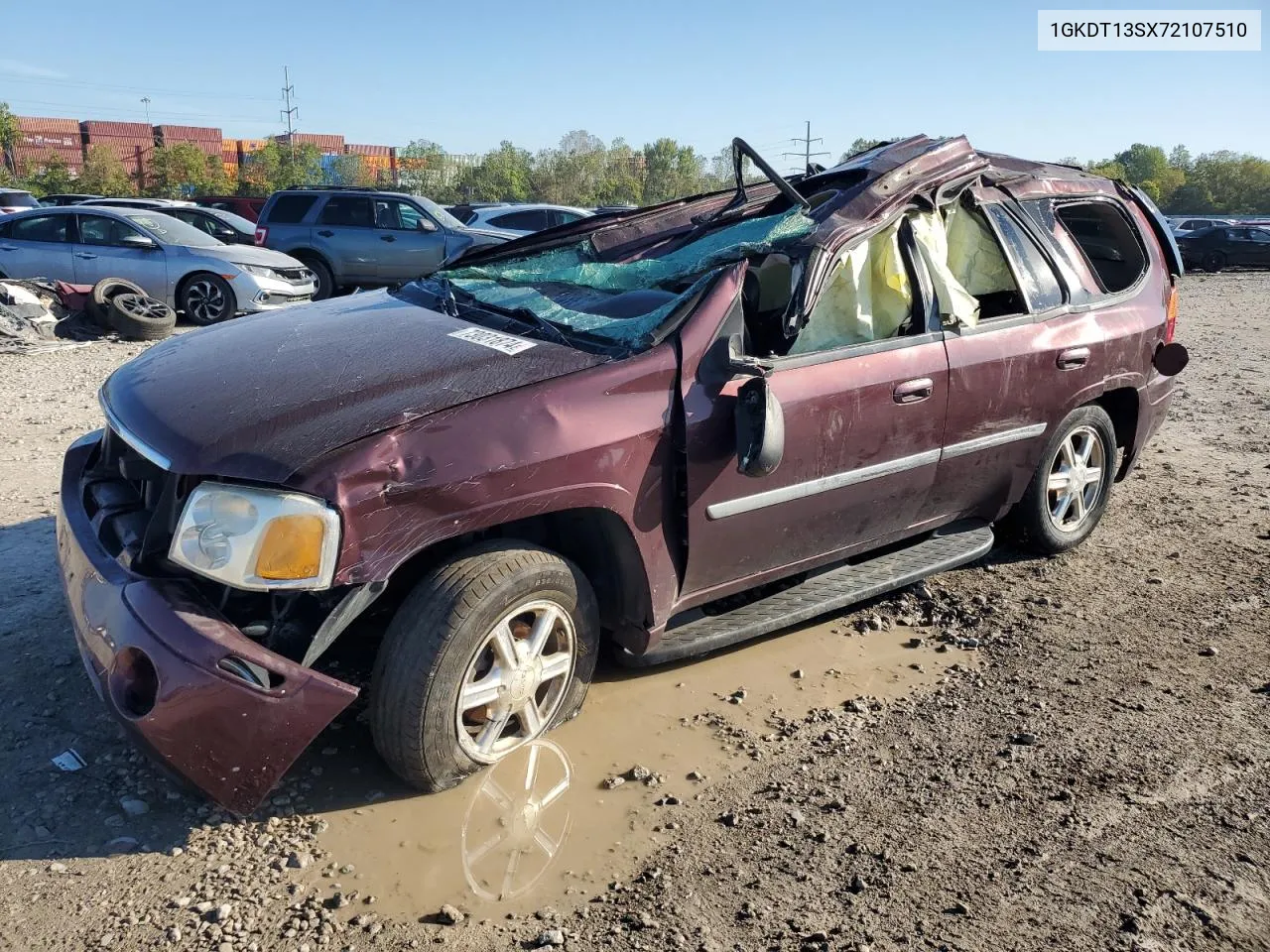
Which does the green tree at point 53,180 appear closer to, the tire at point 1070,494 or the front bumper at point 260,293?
the front bumper at point 260,293

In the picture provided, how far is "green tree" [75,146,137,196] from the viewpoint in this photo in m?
41.3

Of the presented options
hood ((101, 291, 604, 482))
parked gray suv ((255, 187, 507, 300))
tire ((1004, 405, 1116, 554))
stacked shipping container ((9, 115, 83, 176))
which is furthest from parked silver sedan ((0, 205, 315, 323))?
stacked shipping container ((9, 115, 83, 176))

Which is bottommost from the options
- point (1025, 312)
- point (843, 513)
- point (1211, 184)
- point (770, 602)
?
point (770, 602)

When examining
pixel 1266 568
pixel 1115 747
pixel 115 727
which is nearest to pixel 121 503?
pixel 115 727

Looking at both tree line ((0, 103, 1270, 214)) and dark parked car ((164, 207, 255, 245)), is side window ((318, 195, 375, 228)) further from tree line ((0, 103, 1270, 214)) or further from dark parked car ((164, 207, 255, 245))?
tree line ((0, 103, 1270, 214))

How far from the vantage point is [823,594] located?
380cm

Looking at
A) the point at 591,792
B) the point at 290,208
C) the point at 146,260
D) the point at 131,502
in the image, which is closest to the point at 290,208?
the point at 290,208

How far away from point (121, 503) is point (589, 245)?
2.22 m

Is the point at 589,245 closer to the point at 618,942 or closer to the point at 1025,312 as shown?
the point at 1025,312

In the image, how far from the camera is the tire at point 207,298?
11484 millimetres

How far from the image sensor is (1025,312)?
4344mm

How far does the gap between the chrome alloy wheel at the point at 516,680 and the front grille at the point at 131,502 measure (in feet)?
3.13

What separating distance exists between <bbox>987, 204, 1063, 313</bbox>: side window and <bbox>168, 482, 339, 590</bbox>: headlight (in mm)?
3160

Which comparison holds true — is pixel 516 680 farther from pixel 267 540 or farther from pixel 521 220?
pixel 521 220
